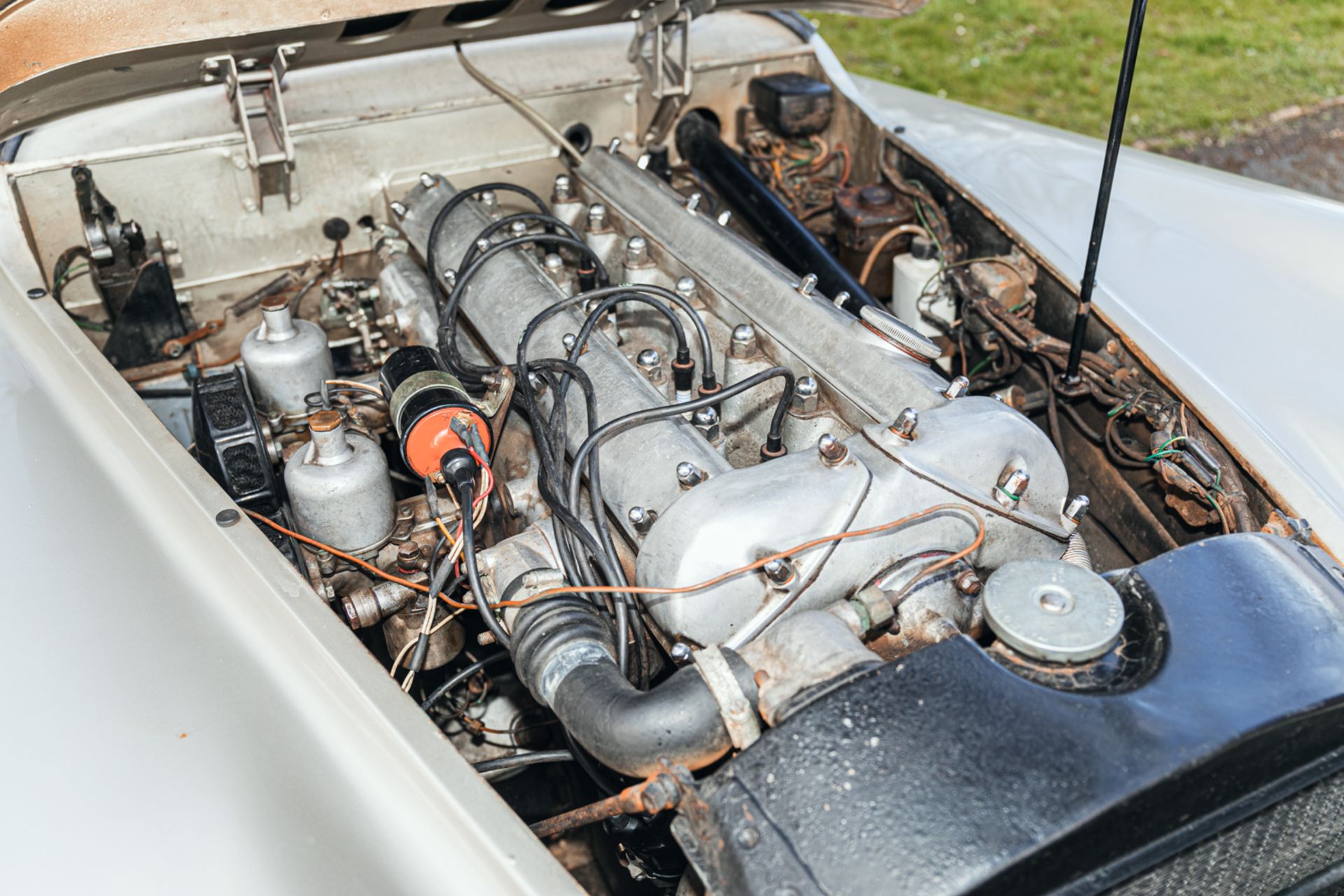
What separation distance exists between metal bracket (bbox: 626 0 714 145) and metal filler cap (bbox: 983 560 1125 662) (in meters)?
1.72

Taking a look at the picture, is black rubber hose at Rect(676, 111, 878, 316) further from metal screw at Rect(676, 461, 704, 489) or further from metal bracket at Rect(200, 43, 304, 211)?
metal bracket at Rect(200, 43, 304, 211)

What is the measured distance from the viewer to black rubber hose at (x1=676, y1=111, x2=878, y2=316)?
233 centimetres

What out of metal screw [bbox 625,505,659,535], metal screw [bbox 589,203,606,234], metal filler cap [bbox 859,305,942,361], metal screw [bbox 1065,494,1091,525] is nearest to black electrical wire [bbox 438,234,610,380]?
metal screw [bbox 589,203,606,234]

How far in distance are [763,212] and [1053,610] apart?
157 cm

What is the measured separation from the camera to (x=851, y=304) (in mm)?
2250

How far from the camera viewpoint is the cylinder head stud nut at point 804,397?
1.65 meters

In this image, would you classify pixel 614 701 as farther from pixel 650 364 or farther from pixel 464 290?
pixel 464 290

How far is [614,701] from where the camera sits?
1258 millimetres

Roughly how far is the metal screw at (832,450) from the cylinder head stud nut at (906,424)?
8 centimetres

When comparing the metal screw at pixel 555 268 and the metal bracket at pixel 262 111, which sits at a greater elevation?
the metal bracket at pixel 262 111

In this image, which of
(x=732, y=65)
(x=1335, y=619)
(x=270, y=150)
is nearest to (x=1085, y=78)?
(x=732, y=65)

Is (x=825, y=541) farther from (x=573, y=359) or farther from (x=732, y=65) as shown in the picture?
(x=732, y=65)

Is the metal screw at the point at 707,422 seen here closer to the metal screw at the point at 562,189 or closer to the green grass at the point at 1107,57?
the metal screw at the point at 562,189

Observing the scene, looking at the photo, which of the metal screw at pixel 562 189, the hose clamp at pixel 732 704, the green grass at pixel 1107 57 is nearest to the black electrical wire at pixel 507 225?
the metal screw at pixel 562 189
